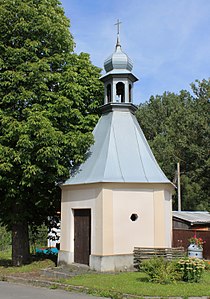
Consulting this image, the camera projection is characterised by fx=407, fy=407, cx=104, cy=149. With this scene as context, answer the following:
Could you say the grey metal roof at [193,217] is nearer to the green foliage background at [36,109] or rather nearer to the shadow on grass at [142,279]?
the green foliage background at [36,109]

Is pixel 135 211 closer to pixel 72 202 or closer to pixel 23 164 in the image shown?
pixel 72 202

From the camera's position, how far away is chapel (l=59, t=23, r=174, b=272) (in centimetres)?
1567

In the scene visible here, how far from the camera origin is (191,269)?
12.4m

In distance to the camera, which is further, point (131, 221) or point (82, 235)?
point (82, 235)

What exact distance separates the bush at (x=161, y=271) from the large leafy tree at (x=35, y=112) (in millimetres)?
5743

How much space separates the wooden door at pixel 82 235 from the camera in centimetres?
1636

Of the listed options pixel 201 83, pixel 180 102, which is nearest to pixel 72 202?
pixel 201 83

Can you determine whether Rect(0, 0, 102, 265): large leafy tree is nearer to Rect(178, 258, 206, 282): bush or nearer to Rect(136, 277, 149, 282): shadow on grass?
Rect(136, 277, 149, 282): shadow on grass

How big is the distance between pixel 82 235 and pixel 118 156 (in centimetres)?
358

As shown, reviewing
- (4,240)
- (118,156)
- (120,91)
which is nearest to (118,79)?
(120,91)

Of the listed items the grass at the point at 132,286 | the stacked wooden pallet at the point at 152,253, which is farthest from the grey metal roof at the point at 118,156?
the grass at the point at 132,286

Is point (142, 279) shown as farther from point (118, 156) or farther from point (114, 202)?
point (118, 156)

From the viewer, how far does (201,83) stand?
36406 mm

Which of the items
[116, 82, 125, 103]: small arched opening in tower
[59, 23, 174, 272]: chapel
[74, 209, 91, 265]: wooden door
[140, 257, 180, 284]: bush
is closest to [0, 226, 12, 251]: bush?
[59, 23, 174, 272]: chapel
